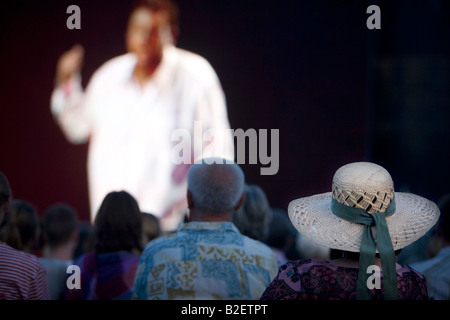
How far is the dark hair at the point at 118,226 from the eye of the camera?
8.47 feet

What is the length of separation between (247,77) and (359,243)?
13.5 feet

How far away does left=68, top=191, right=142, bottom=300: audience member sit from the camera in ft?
8.13

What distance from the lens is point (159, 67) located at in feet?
18.5

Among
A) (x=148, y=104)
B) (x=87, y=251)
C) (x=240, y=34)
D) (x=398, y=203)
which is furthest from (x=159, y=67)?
(x=398, y=203)

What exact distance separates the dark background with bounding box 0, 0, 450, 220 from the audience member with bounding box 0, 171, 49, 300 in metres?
3.75

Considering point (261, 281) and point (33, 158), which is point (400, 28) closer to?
point (33, 158)

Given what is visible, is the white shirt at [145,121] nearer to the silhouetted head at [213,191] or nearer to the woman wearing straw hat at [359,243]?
the silhouetted head at [213,191]

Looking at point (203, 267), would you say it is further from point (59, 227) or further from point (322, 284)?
point (59, 227)

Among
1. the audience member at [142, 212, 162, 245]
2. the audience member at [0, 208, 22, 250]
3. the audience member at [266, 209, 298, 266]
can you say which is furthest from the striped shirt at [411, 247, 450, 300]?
the audience member at [0, 208, 22, 250]

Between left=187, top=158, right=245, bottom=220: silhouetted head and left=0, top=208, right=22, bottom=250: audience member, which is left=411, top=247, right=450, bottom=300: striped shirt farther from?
left=0, top=208, right=22, bottom=250: audience member

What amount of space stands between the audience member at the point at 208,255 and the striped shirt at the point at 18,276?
0.37m

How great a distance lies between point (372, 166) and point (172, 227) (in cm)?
393
